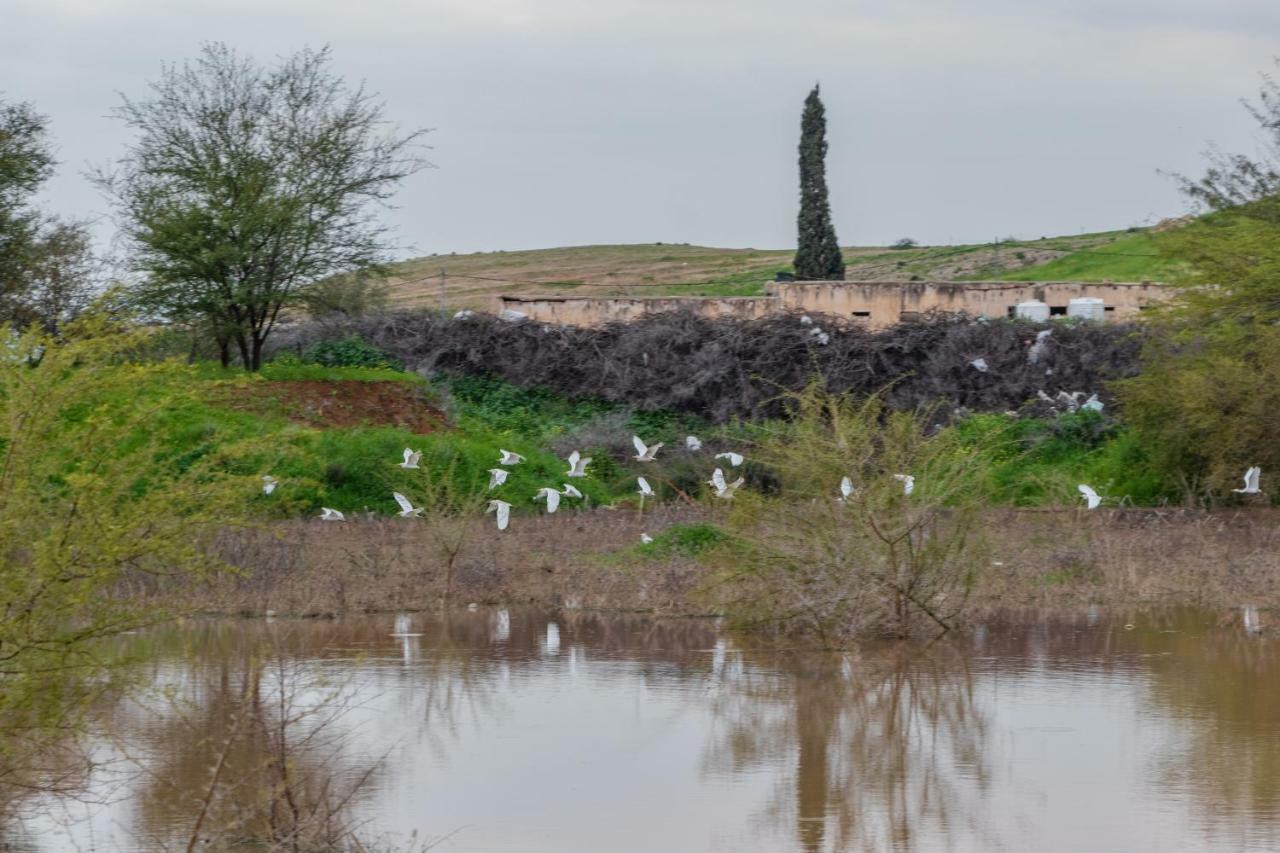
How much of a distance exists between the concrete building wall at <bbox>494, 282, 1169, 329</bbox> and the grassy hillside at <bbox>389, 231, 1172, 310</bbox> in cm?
1284

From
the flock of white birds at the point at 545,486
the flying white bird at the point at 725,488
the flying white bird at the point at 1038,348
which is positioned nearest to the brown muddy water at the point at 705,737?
the flying white bird at the point at 725,488

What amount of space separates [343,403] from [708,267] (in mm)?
42640

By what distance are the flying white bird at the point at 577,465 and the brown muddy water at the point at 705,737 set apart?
9095 mm

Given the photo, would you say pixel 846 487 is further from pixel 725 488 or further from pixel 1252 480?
pixel 1252 480

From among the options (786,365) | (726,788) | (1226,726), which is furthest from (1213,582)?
(786,365)

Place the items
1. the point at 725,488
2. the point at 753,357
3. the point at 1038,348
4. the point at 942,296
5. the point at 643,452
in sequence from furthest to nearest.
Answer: the point at 942,296 < the point at 753,357 < the point at 1038,348 < the point at 643,452 < the point at 725,488

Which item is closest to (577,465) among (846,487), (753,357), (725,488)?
(725,488)

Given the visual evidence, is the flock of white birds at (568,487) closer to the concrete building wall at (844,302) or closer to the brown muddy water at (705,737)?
the brown muddy water at (705,737)

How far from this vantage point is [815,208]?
4853cm

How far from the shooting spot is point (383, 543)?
21.6 meters

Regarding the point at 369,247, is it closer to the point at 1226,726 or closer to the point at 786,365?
the point at 786,365

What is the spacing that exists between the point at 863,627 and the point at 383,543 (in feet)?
26.5

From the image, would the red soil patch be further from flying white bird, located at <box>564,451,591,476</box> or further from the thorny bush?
the thorny bush

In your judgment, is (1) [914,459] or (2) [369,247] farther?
(2) [369,247]
